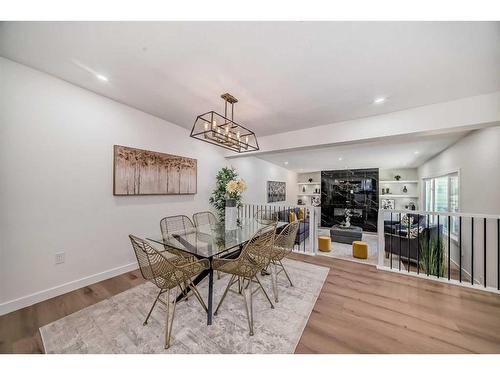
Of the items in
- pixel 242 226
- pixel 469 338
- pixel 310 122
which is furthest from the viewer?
pixel 310 122

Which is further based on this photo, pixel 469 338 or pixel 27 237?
pixel 27 237

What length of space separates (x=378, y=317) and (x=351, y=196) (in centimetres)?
660

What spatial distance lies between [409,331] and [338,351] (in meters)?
0.75

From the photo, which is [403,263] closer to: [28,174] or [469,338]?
[469,338]

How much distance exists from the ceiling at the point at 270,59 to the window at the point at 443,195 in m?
2.90

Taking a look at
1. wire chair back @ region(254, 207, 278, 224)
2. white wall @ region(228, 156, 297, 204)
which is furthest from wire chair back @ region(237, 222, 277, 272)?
white wall @ region(228, 156, 297, 204)

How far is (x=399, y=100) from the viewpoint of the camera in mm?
2445

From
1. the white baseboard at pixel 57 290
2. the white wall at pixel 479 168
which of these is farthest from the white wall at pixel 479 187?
the white baseboard at pixel 57 290

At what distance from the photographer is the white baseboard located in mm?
1861

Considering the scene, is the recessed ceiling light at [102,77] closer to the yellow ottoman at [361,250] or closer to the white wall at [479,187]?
the yellow ottoman at [361,250]

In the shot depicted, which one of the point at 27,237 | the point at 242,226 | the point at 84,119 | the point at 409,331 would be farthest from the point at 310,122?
the point at 27,237

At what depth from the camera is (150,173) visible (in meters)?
3.05

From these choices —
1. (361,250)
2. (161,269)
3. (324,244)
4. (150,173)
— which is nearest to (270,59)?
(161,269)
